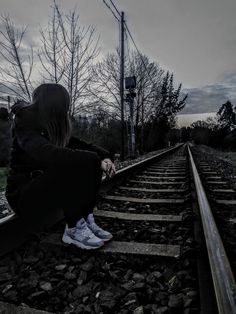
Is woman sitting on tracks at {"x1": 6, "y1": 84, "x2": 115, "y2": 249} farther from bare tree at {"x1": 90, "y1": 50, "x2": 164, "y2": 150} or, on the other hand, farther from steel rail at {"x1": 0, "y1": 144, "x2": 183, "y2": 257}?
bare tree at {"x1": 90, "y1": 50, "x2": 164, "y2": 150}

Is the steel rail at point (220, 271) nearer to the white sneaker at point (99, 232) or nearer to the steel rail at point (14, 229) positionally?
the white sneaker at point (99, 232)

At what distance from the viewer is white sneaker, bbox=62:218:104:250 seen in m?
1.91

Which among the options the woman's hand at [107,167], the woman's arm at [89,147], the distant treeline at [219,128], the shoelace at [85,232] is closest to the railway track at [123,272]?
the shoelace at [85,232]

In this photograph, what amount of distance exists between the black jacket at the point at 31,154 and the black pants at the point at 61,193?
58 millimetres

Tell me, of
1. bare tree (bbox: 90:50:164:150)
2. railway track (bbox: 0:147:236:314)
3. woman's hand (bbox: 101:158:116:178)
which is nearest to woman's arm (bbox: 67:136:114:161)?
woman's hand (bbox: 101:158:116:178)

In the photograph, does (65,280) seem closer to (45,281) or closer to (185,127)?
(45,281)

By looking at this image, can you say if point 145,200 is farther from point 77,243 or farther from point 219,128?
point 219,128

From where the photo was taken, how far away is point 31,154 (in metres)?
1.85

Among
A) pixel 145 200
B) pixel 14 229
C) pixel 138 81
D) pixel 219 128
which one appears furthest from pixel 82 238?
pixel 219 128

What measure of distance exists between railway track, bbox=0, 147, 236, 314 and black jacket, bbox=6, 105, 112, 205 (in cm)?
30

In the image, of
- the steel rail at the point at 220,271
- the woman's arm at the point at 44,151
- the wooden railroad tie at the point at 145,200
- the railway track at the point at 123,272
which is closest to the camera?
the steel rail at the point at 220,271

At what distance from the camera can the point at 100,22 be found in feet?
34.6

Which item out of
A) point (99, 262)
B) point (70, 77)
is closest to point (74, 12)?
point (70, 77)

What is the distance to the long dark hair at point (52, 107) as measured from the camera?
1.95m
